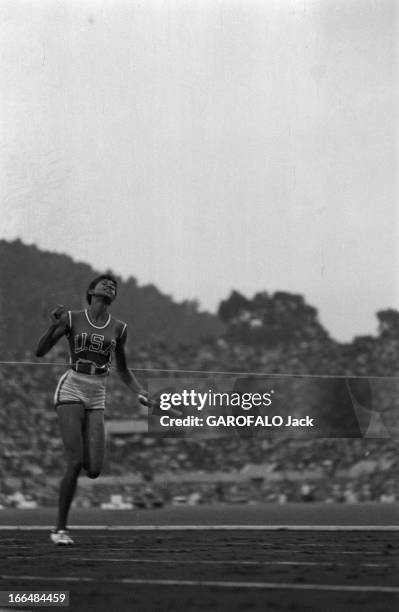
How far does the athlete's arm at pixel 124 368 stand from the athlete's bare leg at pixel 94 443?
11.8 inches

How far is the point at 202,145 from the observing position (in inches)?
632

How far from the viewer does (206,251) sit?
52.7 feet

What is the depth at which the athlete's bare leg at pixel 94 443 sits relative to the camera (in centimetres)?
718

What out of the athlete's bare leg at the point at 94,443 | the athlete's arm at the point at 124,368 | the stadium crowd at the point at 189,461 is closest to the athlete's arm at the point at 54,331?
the athlete's arm at the point at 124,368

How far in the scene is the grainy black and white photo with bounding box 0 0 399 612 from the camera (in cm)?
1234

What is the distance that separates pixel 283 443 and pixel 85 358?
24.2 ft

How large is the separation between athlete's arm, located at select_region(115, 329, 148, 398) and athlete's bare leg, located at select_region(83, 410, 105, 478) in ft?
0.99

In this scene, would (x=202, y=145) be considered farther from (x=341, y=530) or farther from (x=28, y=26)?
(x=341, y=530)
